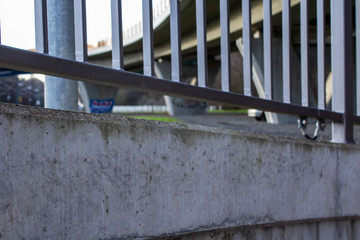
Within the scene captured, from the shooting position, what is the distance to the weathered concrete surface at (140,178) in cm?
180

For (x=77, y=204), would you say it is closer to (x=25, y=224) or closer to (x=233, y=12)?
A: (x=25, y=224)

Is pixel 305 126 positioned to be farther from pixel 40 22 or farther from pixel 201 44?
pixel 40 22

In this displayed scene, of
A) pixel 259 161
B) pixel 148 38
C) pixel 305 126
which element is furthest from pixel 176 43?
pixel 305 126

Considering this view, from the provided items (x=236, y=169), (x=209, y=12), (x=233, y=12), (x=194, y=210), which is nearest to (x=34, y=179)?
(x=194, y=210)

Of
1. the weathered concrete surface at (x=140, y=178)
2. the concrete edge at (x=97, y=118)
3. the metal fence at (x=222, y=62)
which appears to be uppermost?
the metal fence at (x=222, y=62)

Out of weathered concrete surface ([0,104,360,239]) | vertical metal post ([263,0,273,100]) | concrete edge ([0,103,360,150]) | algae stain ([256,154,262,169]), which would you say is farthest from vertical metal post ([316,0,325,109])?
algae stain ([256,154,262,169])

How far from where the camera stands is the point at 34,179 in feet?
5.92

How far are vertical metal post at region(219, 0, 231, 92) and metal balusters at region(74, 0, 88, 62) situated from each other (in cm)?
119

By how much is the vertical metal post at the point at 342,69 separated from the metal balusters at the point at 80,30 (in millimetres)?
2648

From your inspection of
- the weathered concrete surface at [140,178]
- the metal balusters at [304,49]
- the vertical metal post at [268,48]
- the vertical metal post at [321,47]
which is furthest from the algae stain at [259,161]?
the vertical metal post at [321,47]

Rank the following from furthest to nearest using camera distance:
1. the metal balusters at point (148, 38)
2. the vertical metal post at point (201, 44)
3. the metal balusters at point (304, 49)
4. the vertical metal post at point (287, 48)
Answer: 1. the metal balusters at point (304, 49)
2. the vertical metal post at point (287, 48)
3. the vertical metal post at point (201, 44)
4. the metal balusters at point (148, 38)

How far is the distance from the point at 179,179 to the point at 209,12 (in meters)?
12.6

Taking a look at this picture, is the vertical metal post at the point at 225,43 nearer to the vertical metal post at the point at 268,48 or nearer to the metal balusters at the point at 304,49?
the vertical metal post at the point at 268,48

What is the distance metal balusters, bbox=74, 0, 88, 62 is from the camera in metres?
2.43
